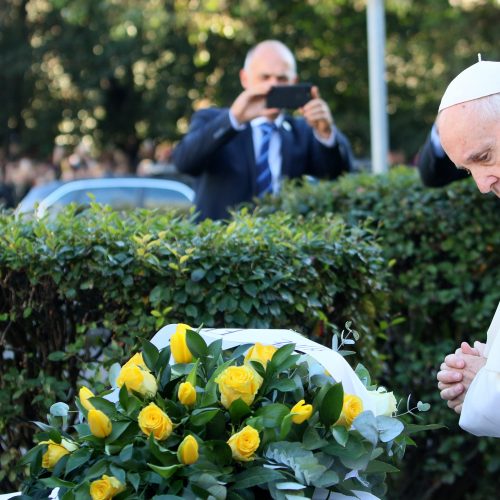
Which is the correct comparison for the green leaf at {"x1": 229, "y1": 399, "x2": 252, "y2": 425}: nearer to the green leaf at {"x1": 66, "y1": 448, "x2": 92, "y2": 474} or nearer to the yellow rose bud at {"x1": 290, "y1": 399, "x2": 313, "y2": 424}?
the yellow rose bud at {"x1": 290, "y1": 399, "x2": 313, "y2": 424}

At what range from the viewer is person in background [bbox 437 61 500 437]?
2.61m

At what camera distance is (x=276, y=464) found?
2.31 meters

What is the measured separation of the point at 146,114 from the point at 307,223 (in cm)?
2456

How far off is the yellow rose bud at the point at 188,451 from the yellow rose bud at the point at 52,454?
1.15ft

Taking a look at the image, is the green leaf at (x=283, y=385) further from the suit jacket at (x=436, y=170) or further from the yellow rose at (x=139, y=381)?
the suit jacket at (x=436, y=170)

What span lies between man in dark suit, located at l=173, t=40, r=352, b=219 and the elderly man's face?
9.82 feet

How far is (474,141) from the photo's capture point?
103 inches

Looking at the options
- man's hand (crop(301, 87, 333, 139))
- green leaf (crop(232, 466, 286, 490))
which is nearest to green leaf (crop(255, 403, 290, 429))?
green leaf (crop(232, 466, 286, 490))

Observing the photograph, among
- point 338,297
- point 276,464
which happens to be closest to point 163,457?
point 276,464

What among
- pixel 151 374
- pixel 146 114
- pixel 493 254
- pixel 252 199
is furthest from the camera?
pixel 146 114

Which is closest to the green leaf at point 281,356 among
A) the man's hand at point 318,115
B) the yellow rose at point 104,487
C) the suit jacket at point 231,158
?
the yellow rose at point 104,487

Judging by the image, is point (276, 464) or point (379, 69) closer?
point (276, 464)

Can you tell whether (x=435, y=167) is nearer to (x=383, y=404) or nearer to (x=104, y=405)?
(x=383, y=404)

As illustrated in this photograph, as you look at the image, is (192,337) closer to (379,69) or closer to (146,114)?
(379,69)
